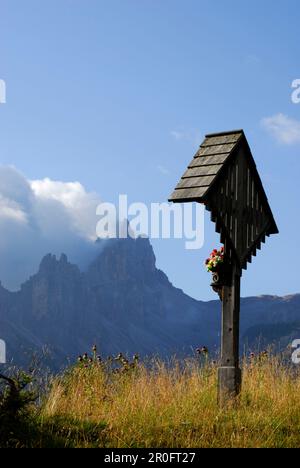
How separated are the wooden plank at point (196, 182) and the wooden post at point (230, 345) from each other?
146 cm

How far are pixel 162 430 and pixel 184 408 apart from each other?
117 centimetres

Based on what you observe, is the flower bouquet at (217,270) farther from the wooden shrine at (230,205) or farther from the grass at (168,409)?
the grass at (168,409)

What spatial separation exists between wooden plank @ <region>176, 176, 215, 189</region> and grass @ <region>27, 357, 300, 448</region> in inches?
118

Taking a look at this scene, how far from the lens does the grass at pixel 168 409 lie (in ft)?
26.1

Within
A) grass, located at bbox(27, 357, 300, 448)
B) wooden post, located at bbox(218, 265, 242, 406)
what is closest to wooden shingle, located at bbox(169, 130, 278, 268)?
wooden post, located at bbox(218, 265, 242, 406)

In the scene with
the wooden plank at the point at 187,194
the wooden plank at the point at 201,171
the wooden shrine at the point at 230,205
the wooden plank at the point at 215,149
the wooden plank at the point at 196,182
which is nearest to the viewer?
the wooden plank at the point at 187,194

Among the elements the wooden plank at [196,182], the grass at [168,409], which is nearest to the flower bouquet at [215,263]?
the wooden plank at [196,182]

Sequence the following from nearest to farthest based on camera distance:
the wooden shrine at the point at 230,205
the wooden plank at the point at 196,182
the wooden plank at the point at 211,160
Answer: the wooden plank at the point at 196,182 < the wooden shrine at the point at 230,205 < the wooden plank at the point at 211,160

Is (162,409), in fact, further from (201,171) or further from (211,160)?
(211,160)

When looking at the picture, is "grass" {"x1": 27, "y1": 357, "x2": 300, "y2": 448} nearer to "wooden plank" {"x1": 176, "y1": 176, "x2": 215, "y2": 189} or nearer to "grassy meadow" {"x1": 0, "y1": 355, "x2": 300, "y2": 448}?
"grassy meadow" {"x1": 0, "y1": 355, "x2": 300, "y2": 448}

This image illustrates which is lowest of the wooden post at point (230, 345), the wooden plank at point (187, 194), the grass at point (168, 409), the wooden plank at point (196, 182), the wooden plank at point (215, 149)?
the grass at point (168, 409)
